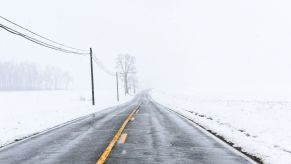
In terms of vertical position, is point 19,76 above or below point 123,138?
above

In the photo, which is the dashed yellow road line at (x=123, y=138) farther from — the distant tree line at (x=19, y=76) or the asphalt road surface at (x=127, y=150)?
the distant tree line at (x=19, y=76)

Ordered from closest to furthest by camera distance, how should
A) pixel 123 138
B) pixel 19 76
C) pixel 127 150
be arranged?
pixel 127 150, pixel 123 138, pixel 19 76

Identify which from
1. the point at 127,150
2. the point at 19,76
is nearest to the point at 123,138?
the point at 127,150

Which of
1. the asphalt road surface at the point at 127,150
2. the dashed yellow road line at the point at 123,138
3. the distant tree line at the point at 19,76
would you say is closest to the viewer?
the asphalt road surface at the point at 127,150

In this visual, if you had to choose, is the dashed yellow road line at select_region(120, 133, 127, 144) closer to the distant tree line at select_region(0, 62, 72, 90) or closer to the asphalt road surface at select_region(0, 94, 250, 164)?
the asphalt road surface at select_region(0, 94, 250, 164)

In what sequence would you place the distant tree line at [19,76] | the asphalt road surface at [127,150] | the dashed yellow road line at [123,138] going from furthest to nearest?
the distant tree line at [19,76] < the dashed yellow road line at [123,138] < the asphalt road surface at [127,150]

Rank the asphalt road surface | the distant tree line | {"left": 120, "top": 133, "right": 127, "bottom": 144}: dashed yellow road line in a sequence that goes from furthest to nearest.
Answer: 1. the distant tree line
2. {"left": 120, "top": 133, "right": 127, "bottom": 144}: dashed yellow road line
3. the asphalt road surface

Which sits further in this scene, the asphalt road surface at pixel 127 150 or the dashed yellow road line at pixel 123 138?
the dashed yellow road line at pixel 123 138

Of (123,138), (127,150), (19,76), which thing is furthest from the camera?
(19,76)

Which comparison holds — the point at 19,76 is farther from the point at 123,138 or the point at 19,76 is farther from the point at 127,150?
the point at 127,150

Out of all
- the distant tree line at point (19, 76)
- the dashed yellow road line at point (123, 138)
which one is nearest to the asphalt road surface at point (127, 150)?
the dashed yellow road line at point (123, 138)

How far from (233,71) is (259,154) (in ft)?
572

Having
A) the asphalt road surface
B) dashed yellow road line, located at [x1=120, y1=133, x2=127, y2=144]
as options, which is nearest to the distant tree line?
dashed yellow road line, located at [x1=120, y1=133, x2=127, y2=144]

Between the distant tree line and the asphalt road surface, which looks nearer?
the asphalt road surface
